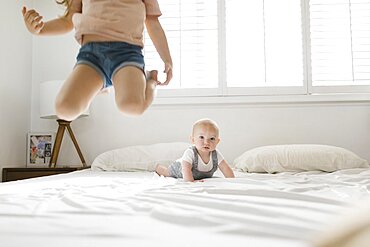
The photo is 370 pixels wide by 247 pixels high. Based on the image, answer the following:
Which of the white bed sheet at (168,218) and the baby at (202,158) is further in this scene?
the baby at (202,158)

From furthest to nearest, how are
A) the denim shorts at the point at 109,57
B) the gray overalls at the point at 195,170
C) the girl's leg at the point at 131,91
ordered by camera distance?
the gray overalls at the point at 195,170
the denim shorts at the point at 109,57
the girl's leg at the point at 131,91

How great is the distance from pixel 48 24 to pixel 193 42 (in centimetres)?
179

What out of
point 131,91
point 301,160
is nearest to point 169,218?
point 131,91

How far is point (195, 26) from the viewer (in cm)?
338

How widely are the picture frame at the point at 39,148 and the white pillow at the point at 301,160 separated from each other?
61.7 inches

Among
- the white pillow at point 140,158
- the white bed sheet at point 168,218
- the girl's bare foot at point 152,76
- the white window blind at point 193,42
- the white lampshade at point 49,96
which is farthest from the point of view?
the white window blind at point 193,42

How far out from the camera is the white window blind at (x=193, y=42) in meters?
3.37

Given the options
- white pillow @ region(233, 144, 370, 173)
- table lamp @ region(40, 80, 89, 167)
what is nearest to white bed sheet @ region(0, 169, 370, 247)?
white pillow @ region(233, 144, 370, 173)

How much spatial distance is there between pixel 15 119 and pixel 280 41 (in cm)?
214

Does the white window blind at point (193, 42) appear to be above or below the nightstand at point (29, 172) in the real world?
above

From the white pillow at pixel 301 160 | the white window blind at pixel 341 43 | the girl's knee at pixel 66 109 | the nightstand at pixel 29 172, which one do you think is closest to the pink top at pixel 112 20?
the girl's knee at pixel 66 109

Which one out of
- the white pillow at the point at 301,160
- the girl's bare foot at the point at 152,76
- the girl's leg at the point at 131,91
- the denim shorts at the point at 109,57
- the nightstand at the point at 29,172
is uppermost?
the denim shorts at the point at 109,57

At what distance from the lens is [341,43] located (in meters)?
3.27

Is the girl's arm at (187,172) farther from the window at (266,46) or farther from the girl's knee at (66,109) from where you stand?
the window at (266,46)
